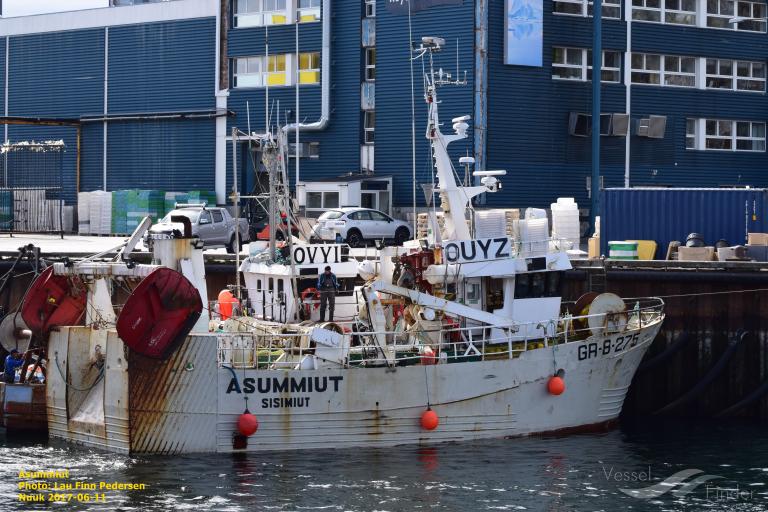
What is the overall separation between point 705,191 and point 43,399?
20.4 meters

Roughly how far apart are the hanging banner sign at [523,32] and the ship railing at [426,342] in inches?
890

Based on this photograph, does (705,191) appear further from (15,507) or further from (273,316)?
(15,507)

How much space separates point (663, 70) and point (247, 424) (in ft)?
109

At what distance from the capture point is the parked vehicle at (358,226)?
147 feet

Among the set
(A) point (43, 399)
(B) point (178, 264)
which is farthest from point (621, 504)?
(A) point (43, 399)

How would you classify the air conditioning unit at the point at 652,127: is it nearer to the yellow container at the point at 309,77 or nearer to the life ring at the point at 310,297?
the yellow container at the point at 309,77

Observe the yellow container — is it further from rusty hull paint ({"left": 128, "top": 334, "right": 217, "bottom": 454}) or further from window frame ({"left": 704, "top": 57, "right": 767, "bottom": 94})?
rusty hull paint ({"left": 128, "top": 334, "right": 217, "bottom": 454})

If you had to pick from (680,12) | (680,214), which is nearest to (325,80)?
(680,12)

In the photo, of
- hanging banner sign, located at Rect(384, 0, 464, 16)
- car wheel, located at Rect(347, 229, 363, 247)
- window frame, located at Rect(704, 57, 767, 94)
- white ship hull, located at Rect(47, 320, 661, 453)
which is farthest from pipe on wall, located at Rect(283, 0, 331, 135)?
white ship hull, located at Rect(47, 320, 661, 453)

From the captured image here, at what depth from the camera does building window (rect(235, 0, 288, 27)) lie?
173 ft

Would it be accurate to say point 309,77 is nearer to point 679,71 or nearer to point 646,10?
point 646,10

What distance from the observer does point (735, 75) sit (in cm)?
5388

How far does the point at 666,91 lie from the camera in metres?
52.1

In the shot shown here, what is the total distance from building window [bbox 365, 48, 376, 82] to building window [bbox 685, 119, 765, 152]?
43.2ft
